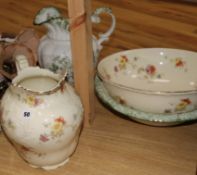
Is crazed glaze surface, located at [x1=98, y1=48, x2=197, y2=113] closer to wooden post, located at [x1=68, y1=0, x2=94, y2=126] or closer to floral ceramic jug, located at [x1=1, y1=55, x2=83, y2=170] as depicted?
wooden post, located at [x1=68, y1=0, x2=94, y2=126]

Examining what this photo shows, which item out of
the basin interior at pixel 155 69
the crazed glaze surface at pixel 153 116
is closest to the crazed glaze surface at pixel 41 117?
the crazed glaze surface at pixel 153 116

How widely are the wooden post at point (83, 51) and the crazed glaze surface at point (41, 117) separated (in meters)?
0.07

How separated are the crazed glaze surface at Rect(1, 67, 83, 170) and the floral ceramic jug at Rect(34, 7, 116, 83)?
0.48 ft

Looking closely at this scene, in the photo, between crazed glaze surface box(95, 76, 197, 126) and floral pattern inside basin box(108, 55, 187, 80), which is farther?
floral pattern inside basin box(108, 55, 187, 80)

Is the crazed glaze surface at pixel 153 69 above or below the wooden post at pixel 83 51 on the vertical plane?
below

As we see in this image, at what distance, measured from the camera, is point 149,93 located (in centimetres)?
75

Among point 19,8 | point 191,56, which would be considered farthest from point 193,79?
point 19,8

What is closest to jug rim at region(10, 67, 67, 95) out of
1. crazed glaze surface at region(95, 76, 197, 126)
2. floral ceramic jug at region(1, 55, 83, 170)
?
floral ceramic jug at region(1, 55, 83, 170)

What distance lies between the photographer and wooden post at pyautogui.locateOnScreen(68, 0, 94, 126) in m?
0.71

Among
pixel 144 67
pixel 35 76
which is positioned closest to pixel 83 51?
pixel 35 76

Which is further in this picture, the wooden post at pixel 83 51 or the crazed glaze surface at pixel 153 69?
the crazed glaze surface at pixel 153 69

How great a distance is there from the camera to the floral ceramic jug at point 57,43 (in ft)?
2.73

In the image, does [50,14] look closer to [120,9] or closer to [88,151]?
[88,151]

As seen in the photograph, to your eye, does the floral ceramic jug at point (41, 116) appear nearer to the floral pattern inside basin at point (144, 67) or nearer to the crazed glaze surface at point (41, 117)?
the crazed glaze surface at point (41, 117)
